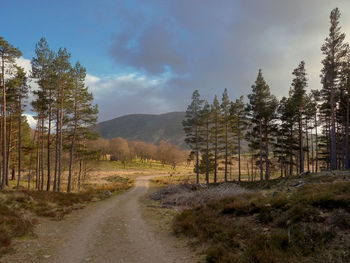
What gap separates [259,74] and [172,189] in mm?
23113

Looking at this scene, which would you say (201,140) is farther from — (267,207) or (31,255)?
(31,255)

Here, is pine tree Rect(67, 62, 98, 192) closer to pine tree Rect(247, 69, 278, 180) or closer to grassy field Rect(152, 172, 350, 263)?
grassy field Rect(152, 172, 350, 263)

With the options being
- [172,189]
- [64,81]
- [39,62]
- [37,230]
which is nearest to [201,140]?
[172,189]

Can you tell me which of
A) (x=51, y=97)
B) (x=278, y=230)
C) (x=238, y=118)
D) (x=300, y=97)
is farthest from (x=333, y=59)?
(x=51, y=97)

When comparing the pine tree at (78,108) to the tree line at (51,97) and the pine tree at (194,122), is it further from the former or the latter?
the pine tree at (194,122)

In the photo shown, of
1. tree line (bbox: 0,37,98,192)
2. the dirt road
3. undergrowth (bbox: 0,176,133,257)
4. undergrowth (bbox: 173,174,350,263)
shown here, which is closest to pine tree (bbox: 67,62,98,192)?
tree line (bbox: 0,37,98,192)

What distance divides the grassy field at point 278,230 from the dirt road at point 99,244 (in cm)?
127

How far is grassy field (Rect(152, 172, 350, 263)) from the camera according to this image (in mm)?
4965

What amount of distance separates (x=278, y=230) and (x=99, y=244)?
6.93 m

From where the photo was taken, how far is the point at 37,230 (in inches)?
362

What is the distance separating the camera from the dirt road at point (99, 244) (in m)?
6.22

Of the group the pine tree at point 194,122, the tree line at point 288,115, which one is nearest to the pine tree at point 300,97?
the tree line at point 288,115

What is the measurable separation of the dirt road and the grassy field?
1268 mm

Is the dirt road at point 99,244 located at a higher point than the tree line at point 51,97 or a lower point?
lower
